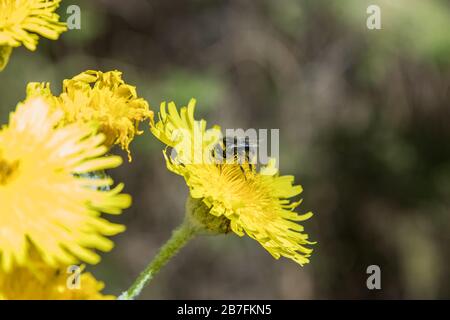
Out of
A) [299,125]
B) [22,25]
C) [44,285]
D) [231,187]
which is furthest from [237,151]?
[299,125]

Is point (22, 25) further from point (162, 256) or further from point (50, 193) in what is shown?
point (162, 256)

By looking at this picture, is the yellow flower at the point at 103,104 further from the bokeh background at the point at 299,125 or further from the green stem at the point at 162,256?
the bokeh background at the point at 299,125

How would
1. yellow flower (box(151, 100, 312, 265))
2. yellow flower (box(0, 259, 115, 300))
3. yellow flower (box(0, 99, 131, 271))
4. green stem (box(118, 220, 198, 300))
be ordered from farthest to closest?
yellow flower (box(151, 100, 312, 265)), green stem (box(118, 220, 198, 300)), yellow flower (box(0, 259, 115, 300)), yellow flower (box(0, 99, 131, 271))

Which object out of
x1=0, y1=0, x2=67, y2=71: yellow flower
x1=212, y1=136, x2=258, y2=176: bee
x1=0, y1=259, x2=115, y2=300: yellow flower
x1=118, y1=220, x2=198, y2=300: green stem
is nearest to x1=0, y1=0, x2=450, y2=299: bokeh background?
x1=212, y1=136, x2=258, y2=176: bee

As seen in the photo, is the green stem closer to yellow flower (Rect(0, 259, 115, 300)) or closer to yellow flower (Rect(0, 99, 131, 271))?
yellow flower (Rect(0, 259, 115, 300))

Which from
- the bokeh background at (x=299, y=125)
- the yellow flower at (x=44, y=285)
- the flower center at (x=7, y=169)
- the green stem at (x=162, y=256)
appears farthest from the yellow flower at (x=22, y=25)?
the bokeh background at (x=299, y=125)
